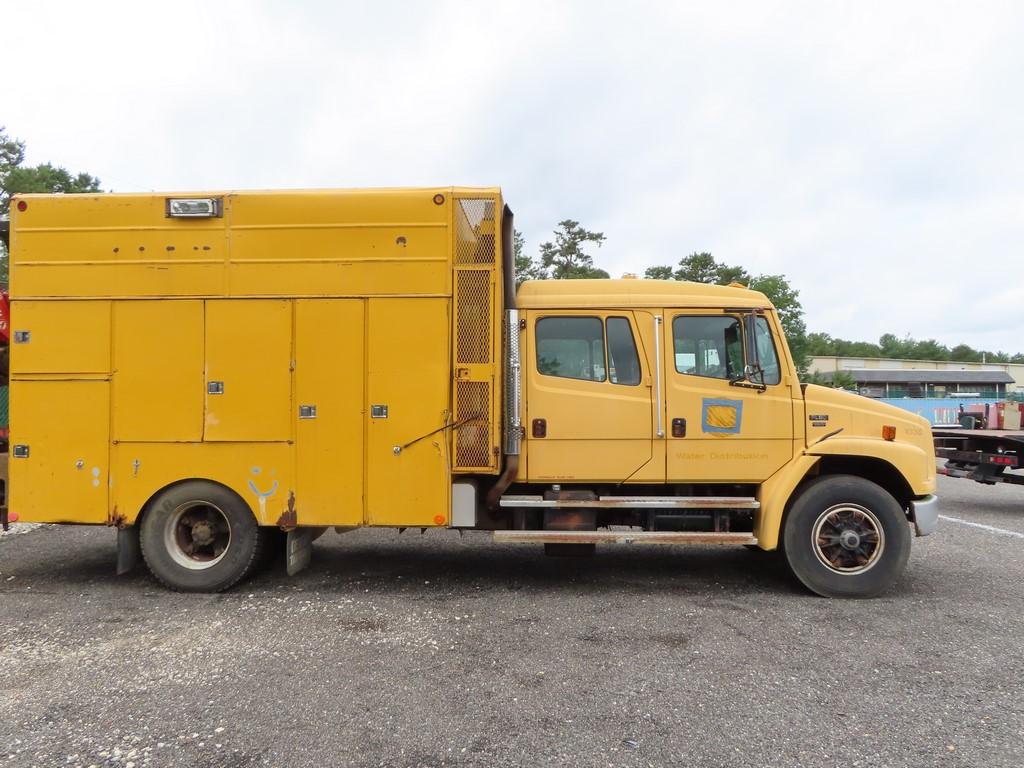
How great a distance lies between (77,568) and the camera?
609 cm

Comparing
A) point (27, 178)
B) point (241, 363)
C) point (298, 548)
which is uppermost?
point (27, 178)

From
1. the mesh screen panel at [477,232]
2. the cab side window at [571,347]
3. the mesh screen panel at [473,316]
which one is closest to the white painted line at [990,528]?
the cab side window at [571,347]

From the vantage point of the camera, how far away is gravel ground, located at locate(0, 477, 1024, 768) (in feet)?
9.97

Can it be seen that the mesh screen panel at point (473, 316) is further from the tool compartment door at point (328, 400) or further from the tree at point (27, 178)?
the tree at point (27, 178)

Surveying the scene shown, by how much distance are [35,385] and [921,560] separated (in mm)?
8193

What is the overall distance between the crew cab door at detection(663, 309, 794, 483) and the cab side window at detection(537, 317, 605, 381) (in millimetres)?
572

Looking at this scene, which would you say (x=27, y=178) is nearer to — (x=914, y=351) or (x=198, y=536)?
(x=198, y=536)

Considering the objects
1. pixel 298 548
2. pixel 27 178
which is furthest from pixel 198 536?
pixel 27 178

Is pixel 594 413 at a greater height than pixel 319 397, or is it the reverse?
pixel 319 397

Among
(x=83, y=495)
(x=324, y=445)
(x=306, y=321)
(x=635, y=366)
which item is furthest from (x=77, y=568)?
(x=635, y=366)

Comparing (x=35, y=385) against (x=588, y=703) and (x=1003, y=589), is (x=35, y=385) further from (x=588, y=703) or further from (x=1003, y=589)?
(x=1003, y=589)

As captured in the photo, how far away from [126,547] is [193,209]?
2.83 metres

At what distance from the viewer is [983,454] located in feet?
32.4

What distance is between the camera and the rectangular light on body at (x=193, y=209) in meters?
5.10
